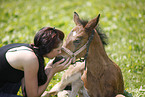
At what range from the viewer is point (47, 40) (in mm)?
3047

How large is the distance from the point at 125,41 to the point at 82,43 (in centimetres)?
397

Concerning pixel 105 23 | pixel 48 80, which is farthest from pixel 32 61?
pixel 105 23

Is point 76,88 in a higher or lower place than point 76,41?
lower

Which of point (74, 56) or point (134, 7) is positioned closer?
point (74, 56)

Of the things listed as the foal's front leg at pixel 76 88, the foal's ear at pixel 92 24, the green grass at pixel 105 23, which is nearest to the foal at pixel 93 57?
the foal's ear at pixel 92 24

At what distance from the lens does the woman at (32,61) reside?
3.05 m

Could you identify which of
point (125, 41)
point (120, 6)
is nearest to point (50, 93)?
point (125, 41)

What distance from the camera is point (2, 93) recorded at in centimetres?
341

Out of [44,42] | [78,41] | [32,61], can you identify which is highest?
[44,42]

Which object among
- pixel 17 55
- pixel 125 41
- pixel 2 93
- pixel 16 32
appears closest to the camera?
pixel 17 55

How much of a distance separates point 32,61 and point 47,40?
42 cm

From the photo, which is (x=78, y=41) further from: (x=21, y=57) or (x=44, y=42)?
(x=21, y=57)

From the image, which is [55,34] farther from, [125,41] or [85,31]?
[125,41]

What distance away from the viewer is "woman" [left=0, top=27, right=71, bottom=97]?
3.05 meters
